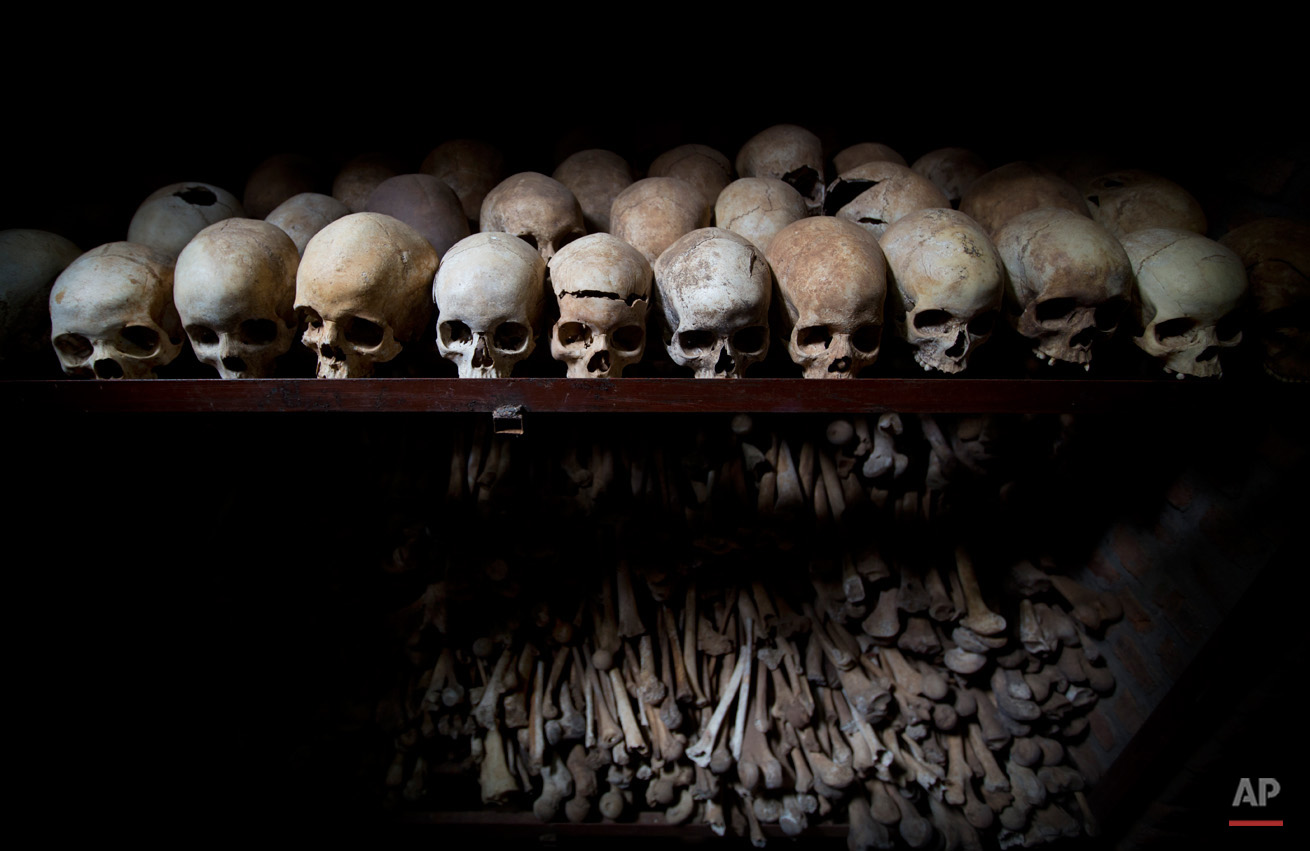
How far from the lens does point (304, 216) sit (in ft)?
4.73

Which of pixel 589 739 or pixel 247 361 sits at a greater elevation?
pixel 247 361

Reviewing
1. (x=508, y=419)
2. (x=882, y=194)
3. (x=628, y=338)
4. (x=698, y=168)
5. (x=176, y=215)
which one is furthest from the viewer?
(x=698, y=168)

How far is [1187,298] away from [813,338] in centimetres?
78

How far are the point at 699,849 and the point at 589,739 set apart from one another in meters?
0.59

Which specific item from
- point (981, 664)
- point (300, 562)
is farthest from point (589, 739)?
point (981, 664)

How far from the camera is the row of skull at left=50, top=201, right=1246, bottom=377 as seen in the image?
46.6 inches

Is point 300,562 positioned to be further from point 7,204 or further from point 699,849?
point 699,849

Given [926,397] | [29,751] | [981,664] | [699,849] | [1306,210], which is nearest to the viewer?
[926,397]

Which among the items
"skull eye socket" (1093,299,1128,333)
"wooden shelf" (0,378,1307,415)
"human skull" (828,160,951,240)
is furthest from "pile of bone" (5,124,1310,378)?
"human skull" (828,160,951,240)

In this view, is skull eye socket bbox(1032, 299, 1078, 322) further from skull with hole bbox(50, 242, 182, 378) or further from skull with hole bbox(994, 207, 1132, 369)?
skull with hole bbox(50, 242, 182, 378)

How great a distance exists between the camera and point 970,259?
1.21 metres

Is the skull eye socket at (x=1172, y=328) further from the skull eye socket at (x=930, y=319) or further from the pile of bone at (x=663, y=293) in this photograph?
the skull eye socket at (x=930, y=319)

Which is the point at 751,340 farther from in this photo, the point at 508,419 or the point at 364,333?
the point at 364,333

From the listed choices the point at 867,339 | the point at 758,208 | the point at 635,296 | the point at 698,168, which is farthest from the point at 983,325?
the point at 698,168
